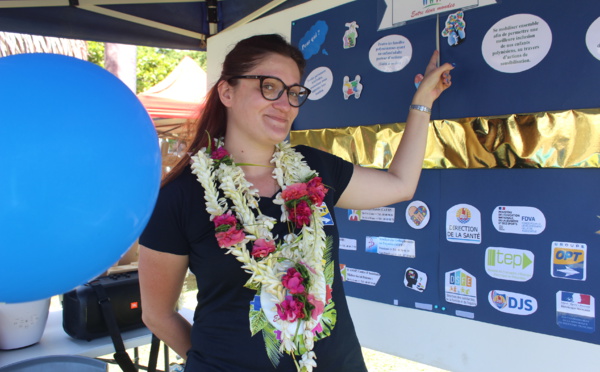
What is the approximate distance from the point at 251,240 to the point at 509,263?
2.99ft

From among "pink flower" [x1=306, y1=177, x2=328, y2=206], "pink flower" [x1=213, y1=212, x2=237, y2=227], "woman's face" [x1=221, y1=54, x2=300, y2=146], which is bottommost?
"pink flower" [x1=213, y1=212, x2=237, y2=227]

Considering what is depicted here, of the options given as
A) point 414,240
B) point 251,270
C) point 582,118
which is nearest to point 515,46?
point 582,118

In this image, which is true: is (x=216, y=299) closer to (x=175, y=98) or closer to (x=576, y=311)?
(x=576, y=311)

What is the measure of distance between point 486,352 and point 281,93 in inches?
46.4

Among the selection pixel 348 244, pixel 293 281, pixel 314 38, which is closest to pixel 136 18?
pixel 314 38

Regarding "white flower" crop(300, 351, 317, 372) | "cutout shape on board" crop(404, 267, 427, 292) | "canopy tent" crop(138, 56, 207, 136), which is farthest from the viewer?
"canopy tent" crop(138, 56, 207, 136)

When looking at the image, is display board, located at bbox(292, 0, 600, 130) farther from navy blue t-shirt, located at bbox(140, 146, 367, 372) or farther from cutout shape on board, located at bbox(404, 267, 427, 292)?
navy blue t-shirt, located at bbox(140, 146, 367, 372)

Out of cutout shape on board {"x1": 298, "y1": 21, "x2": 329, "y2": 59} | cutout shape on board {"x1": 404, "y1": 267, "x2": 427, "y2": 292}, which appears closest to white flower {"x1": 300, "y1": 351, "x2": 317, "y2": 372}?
cutout shape on board {"x1": 404, "y1": 267, "x2": 427, "y2": 292}

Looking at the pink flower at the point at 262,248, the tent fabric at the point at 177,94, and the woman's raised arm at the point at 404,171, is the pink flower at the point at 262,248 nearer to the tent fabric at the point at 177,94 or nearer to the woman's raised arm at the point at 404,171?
the woman's raised arm at the point at 404,171

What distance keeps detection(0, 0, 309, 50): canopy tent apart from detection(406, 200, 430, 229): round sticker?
124 cm

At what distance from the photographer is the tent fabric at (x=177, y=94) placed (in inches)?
254

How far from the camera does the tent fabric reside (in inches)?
254

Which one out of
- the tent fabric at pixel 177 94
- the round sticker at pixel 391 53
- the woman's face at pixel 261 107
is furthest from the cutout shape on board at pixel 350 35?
the tent fabric at pixel 177 94

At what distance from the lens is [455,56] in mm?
1663
